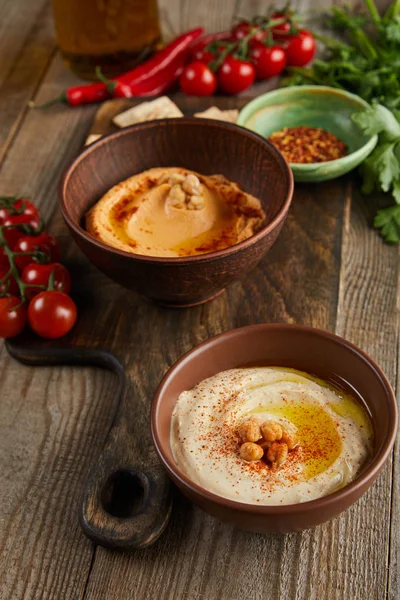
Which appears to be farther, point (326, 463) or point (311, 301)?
point (311, 301)

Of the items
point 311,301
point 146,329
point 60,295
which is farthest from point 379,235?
point 60,295

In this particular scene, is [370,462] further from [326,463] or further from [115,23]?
[115,23]

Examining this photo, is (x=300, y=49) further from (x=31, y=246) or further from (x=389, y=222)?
(x=31, y=246)

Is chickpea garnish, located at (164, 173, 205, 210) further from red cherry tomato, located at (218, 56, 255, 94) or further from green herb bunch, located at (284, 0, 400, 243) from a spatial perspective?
red cherry tomato, located at (218, 56, 255, 94)

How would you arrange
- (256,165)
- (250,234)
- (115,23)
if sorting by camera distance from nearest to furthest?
(250,234)
(256,165)
(115,23)

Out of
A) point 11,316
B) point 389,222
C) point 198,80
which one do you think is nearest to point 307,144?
point 389,222
